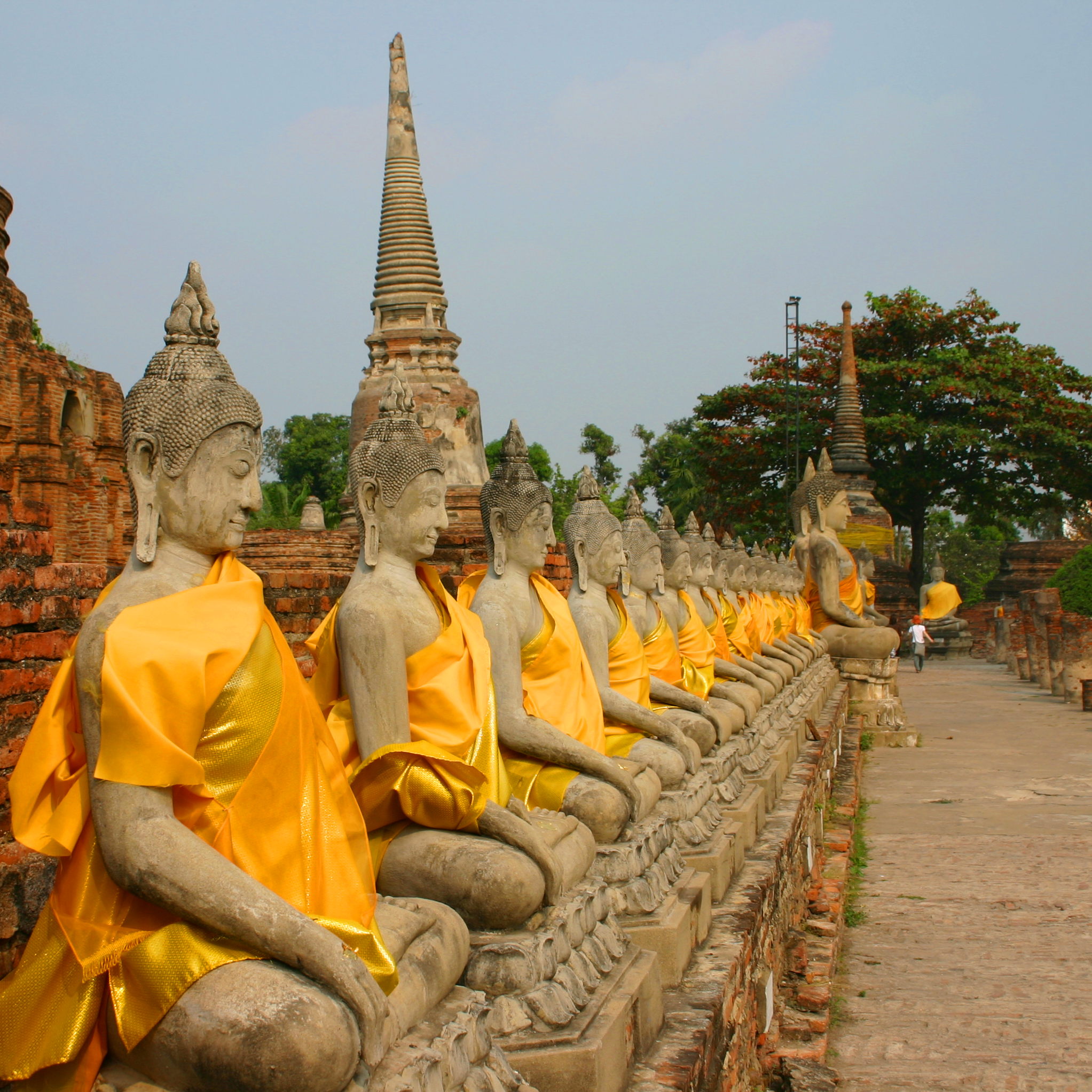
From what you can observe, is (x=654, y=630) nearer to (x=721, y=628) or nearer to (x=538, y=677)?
(x=538, y=677)

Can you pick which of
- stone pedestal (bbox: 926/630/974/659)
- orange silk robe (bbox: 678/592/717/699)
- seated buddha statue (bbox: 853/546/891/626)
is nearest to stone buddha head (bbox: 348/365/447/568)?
orange silk robe (bbox: 678/592/717/699)

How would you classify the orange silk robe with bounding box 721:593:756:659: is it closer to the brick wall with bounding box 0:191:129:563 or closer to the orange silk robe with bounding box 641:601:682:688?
the orange silk robe with bounding box 641:601:682:688

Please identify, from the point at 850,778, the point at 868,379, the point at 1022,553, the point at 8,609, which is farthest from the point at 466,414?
the point at 8,609

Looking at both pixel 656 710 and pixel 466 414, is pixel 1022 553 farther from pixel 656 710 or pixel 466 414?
pixel 656 710

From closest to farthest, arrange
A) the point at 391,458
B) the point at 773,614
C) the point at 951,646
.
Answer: the point at 391,458
the point at 773,614
the point at 951,646

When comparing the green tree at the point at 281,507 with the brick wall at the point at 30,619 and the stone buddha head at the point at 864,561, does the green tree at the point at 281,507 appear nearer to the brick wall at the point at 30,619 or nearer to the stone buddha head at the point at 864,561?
the stone buddha head at the point at 864,561

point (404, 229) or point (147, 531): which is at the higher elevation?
point (404, 229)

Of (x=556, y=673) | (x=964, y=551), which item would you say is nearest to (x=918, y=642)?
(x=556, y=673)

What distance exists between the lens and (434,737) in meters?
3.21

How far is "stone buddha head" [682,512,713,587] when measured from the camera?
8383mm

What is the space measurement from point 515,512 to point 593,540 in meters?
1.08

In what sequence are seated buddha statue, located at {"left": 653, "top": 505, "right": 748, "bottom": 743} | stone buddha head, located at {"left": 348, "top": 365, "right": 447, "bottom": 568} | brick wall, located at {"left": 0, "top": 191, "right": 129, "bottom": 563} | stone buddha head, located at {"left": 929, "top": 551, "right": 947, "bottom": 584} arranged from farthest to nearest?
stone buddha head, located at {"left": 929, "top": 551, "right": 947, "bottom": 584}, brick wall, located at {"left": 0, "top": 191, "right": 129, "bottom": 563}, seated buddha statue, located at {"left": 653, "top": 505, "right": 748, "bottom": 743}, stone buddha head, located at {"left": 348, "top": 365, "right": 447, "bottom": 568}

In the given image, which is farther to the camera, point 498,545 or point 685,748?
point 685,748

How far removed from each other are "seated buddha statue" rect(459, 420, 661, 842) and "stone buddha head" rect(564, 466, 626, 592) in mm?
842
